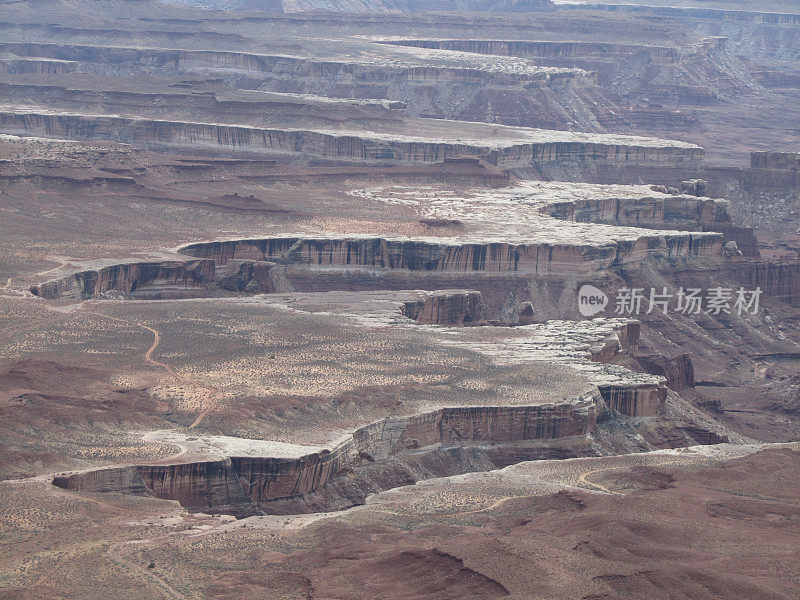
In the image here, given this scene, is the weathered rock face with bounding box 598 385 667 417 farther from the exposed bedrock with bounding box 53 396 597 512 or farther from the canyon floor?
the exposed bedrock with bounding box 53 396 597 512

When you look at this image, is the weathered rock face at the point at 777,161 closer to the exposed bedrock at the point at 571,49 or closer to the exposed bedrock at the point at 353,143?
the exposed bedrock at the point at 353,143

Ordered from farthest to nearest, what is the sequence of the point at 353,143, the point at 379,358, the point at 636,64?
the point at 636,64 → the point at 353,143 → the point at 379,358

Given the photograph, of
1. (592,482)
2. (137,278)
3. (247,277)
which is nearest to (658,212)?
(247,277)

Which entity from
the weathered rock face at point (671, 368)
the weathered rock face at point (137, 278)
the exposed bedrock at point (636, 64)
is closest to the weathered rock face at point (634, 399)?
the weathered rock face at point (671, 368)

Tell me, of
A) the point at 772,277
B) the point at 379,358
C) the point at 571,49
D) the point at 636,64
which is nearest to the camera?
the point at 379,358

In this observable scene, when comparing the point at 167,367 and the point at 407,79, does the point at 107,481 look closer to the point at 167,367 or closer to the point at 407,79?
the point at 167,367

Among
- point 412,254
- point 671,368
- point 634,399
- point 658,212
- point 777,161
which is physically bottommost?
point 671,368

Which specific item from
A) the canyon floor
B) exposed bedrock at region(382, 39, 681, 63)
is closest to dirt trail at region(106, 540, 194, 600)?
the canyon floor
